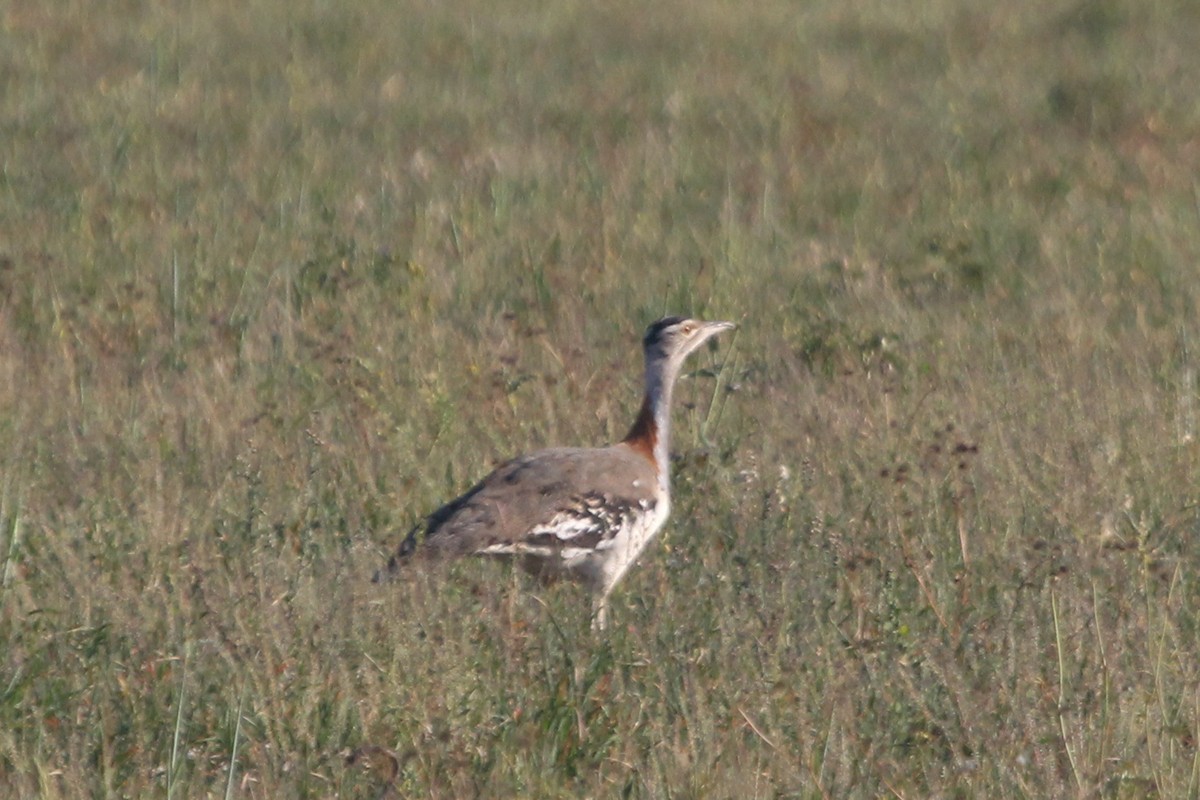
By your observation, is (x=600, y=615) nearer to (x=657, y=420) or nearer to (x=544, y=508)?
(x=544, y=508)

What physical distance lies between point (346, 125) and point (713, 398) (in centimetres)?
465

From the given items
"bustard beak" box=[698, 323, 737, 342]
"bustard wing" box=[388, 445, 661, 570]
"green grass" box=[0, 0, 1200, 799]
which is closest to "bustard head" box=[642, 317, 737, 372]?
"bustard beak" box=[698, 323, 737, 342]

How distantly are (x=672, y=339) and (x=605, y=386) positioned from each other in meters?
0.88

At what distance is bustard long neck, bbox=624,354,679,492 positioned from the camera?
5.42 m

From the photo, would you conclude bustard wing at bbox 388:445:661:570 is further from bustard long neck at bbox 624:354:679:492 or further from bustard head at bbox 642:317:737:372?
bustard head at bbox 642:317:737:372

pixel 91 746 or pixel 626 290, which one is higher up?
pixel 91 746

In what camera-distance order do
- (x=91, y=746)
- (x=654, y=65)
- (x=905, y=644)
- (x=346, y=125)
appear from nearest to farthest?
(x=91, y=746) → (x=905, y=644) → (x=346, y=125) → (x=654, y=65)

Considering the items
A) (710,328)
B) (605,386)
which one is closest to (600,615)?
(710,328)

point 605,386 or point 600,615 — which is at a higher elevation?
point 600,615

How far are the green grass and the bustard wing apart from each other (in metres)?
0.11

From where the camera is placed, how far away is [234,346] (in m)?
7.01

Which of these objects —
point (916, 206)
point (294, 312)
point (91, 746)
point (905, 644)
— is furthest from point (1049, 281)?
point (91, 746)

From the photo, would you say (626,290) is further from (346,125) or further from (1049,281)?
(346,125)

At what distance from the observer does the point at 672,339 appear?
571 centimetres
